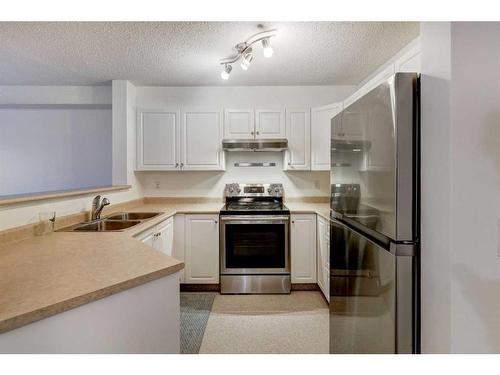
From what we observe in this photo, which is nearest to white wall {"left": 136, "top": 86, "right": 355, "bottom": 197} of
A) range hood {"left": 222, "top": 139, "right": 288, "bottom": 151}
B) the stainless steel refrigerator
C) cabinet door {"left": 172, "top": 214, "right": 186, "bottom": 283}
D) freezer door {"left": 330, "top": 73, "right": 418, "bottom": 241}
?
range hood {"left": 222, "top": 139, "right": 288, "bottom": 151}

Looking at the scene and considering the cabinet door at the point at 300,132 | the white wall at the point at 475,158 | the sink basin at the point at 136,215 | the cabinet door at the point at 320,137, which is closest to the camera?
the white wall at the point at 475,158

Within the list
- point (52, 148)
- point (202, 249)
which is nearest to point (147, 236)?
point (202, 249)

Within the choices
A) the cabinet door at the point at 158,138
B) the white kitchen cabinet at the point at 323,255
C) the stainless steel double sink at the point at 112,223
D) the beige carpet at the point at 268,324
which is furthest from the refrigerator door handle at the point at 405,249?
the cabinet door at the point at 158,138

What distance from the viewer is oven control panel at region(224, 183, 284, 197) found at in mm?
3514

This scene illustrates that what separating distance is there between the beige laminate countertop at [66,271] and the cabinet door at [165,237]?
0.73 meters

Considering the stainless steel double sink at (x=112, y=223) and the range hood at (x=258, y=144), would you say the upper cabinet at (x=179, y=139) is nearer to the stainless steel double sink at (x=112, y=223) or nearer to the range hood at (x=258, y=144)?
the range hood at (x=258, y=144)

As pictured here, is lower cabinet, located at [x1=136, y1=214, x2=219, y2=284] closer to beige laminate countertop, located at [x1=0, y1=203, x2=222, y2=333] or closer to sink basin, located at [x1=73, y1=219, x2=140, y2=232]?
sink basin, located at [x1=73, y1=219, x2=140, y2=232]

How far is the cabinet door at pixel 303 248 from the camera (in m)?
2.96

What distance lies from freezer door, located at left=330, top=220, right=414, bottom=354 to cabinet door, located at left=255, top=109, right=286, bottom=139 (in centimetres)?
173

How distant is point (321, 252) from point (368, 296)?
1568 mm

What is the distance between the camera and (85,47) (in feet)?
7.89

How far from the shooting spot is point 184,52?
98.8 inches
